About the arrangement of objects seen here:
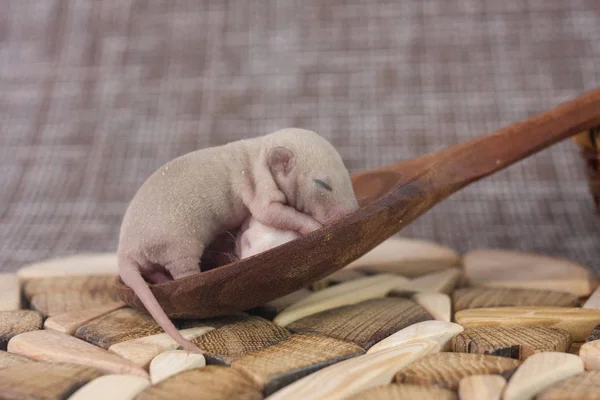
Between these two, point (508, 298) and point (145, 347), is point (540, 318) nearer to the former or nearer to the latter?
point (508, 298)

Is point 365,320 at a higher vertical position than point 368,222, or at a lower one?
lower

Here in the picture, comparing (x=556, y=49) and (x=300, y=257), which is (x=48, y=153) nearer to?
(x=300, y=257)

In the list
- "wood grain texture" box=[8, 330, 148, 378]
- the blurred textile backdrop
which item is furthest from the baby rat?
the blurred textile backdrop

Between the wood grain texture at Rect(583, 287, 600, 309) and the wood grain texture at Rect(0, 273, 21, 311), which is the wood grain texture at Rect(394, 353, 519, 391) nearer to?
the wood grain texture at Rect(583, 287, 600, 309)

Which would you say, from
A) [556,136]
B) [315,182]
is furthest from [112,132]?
[556,136]

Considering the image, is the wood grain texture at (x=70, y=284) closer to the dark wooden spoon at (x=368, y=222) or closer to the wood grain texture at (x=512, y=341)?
the dark wooden spoon at (x=368, y=222)

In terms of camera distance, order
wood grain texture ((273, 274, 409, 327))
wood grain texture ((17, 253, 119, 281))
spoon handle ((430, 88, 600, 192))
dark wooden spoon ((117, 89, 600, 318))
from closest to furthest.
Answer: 1. dark wooden spoon ((117, 89, 600, 318))
2. wood grain texture ((273, 274, 409, 327))
3. spoon handle ((430, 88, 600, 192))
4. wood grain texture ((17, 253, 119, 281))

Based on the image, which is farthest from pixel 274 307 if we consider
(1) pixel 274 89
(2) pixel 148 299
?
(1) pixel 274 89
